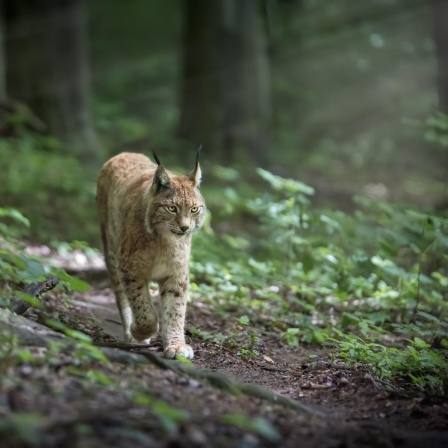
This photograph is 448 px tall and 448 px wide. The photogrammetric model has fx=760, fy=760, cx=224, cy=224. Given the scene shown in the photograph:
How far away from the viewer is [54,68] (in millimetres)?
13586

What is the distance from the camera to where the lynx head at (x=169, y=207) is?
6.06 meters

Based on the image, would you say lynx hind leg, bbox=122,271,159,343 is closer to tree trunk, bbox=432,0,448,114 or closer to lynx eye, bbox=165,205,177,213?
lynx eye, bbox=165,205,177,213

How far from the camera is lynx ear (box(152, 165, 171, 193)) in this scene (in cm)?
610

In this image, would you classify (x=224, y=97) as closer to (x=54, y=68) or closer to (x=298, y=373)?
(x=54, y=68)

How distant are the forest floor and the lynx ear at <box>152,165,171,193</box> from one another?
128 centimetres

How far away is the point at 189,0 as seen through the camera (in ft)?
54.9

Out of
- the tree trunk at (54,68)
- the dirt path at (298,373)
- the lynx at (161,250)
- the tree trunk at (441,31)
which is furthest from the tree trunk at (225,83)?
the lynx at (161,250)

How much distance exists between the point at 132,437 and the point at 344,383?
7.93 feet

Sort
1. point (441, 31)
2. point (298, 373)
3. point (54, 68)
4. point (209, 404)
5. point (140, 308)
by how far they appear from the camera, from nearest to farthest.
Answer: point (209, 404), point (298, 373), point (140, 308), point (54, 68), point (441, 31)

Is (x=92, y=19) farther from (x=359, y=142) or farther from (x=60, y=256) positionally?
(x=60, y=256)

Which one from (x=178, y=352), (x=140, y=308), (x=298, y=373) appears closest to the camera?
(x=178, y=352)

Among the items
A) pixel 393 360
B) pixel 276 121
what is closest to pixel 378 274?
pixel 393 360

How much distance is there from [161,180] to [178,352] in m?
1.38

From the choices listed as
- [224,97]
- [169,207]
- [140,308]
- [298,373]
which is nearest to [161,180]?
[169,207]
